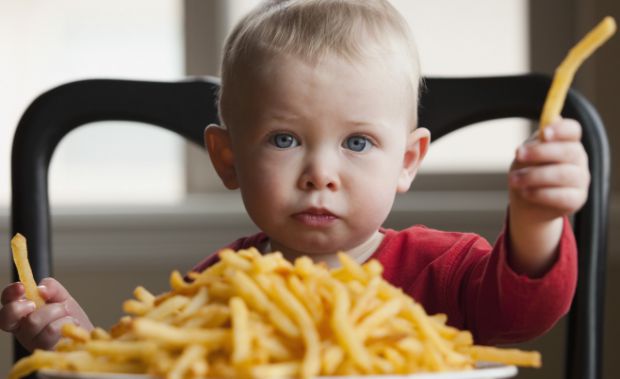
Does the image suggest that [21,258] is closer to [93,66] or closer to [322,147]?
[322,147]

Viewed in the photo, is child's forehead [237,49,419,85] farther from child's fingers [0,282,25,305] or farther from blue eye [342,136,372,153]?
child's fingers [0,282,25,305]

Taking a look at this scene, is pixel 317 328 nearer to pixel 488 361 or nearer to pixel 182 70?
pixel 488 361

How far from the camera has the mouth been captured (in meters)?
1.09

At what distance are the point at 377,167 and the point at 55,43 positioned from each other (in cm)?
159

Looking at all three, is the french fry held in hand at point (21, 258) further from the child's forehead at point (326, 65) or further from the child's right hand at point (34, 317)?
the child's forehead at point (326, 65)

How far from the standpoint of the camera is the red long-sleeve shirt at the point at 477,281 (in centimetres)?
96

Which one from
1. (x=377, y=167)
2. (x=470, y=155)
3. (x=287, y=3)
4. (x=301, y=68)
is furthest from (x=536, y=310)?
(x=470, y=155)

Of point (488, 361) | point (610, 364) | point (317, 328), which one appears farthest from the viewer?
point (610, 364)

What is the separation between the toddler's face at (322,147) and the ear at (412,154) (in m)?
0.07

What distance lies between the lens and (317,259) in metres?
1.20

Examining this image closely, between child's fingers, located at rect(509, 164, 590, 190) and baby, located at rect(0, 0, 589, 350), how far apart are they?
84 millimetres


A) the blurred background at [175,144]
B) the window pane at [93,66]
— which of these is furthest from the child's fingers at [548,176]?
the window pane at [93,66]

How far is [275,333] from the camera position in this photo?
0.65m

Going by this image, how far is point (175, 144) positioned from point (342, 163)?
1446 mm
